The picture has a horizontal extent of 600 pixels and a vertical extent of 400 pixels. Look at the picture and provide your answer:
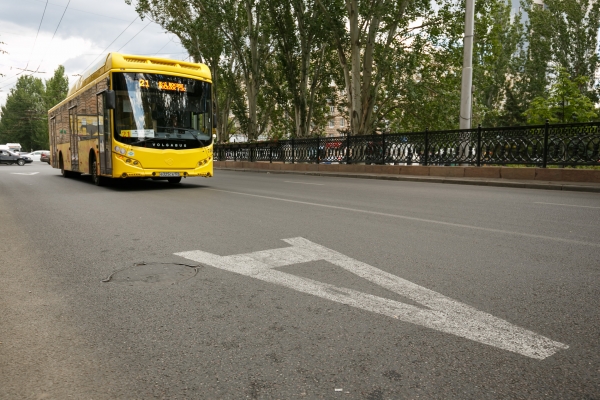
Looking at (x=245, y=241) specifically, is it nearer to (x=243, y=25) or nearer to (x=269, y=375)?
(x=269, y=375)

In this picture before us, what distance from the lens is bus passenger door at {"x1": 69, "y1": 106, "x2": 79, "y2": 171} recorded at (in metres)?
16.5

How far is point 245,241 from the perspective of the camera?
5.62 m

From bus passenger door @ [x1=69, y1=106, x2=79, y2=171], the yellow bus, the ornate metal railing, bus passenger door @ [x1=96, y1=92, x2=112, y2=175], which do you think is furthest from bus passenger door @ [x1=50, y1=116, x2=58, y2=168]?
the ornate metal railing

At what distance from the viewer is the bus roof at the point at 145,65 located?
12.5 m

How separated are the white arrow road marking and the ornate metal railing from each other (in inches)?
446

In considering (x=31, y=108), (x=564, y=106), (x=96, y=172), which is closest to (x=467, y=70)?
(x=96, y=172)

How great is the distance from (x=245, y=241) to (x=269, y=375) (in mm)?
3293

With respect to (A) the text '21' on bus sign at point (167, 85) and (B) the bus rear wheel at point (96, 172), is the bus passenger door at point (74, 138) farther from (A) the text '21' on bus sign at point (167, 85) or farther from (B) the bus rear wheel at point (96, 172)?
(A) the text '21' on bus sign at point (167, 85)

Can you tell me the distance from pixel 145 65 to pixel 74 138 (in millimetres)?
5768

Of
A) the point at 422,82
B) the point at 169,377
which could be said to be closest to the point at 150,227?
the point at 169,377

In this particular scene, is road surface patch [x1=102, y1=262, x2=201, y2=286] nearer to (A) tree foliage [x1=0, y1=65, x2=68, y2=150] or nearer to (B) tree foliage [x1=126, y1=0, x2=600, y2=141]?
(B) tree foliage [x1=126, y1=0, x2=600, y2=141]

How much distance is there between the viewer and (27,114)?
99812 mm

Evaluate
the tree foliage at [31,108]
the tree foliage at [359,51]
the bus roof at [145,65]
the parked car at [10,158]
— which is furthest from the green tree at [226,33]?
the tree foliage at [31,108]

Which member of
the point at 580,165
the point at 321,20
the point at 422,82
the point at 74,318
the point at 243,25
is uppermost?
the point at 243,25
